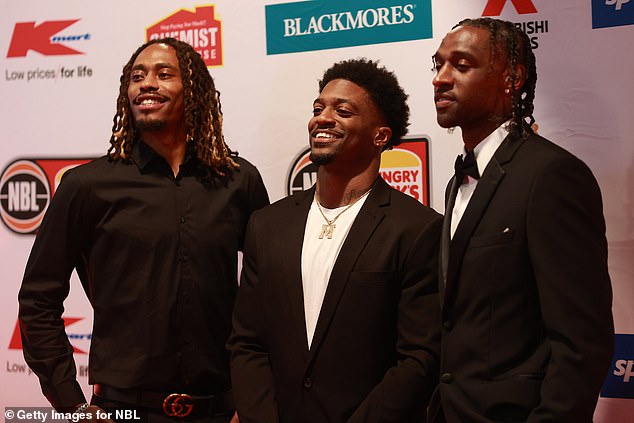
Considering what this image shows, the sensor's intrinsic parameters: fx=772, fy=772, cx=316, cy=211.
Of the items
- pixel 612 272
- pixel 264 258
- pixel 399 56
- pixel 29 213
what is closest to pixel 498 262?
pixel 264 258

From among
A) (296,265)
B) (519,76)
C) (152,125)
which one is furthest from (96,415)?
(519,76)

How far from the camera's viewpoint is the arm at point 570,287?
5.72 feet

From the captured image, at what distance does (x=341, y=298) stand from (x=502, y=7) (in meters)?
1.45

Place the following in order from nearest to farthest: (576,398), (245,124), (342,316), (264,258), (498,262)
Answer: (576,398) < (498,262) < (342,316) < (264,258) < (245,124)

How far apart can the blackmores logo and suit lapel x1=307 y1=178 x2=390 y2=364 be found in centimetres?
136

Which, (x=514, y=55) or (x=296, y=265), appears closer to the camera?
(x=514, y=55)

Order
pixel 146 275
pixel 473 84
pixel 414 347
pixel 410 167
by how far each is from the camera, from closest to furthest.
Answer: pixel 473 84
pixel 414 347
pixel 146 275
pixel 410 167

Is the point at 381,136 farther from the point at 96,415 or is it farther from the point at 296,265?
the point at 96,415

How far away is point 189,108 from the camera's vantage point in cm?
282

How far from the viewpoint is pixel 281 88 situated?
3.37 metres

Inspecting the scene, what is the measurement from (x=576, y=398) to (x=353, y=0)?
2.06m

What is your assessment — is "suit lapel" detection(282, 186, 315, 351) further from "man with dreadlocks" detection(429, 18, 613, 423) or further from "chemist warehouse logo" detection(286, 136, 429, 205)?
"chemist warehouse logo" detection(286, 136, 429, 205)

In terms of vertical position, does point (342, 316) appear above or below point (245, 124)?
below

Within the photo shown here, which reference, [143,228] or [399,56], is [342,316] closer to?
[143,228]
